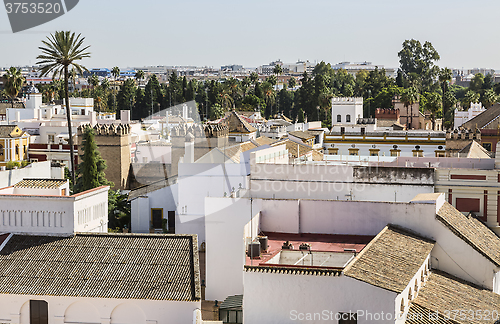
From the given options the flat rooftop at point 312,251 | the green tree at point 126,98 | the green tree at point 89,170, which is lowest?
the flat rooftop at point 312,251

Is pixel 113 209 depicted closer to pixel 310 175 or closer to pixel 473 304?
pixel 310 175

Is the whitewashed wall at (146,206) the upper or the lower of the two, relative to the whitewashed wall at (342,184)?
lower

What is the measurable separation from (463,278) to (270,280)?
6536 millimetres

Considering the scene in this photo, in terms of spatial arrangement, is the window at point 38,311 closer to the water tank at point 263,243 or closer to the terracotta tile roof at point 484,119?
the water tank at point 263,243

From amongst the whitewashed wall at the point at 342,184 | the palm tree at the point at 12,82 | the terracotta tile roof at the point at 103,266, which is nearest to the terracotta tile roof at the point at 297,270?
the terracotta tile roof at the point at 103,266

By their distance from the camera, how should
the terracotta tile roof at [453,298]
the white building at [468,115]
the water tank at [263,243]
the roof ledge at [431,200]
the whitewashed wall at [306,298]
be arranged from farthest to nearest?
the white building at [468,115]
the roof ledge at [431,200]
the water tank at [263,243]
the terracotta tile roof at [453,298]
the whitewashed wall at [306,298]

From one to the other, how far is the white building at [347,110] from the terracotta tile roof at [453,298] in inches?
1512

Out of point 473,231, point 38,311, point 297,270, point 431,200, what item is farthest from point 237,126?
point 297,270

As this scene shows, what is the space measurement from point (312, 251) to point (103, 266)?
5148mm

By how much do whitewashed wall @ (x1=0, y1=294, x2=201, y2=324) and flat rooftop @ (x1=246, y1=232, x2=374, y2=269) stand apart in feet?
7.34

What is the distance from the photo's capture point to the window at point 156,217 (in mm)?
28825

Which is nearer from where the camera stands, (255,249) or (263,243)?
(255,249)

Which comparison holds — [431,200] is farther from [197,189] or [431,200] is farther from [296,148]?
[296,148]

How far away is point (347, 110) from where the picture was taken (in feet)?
181
